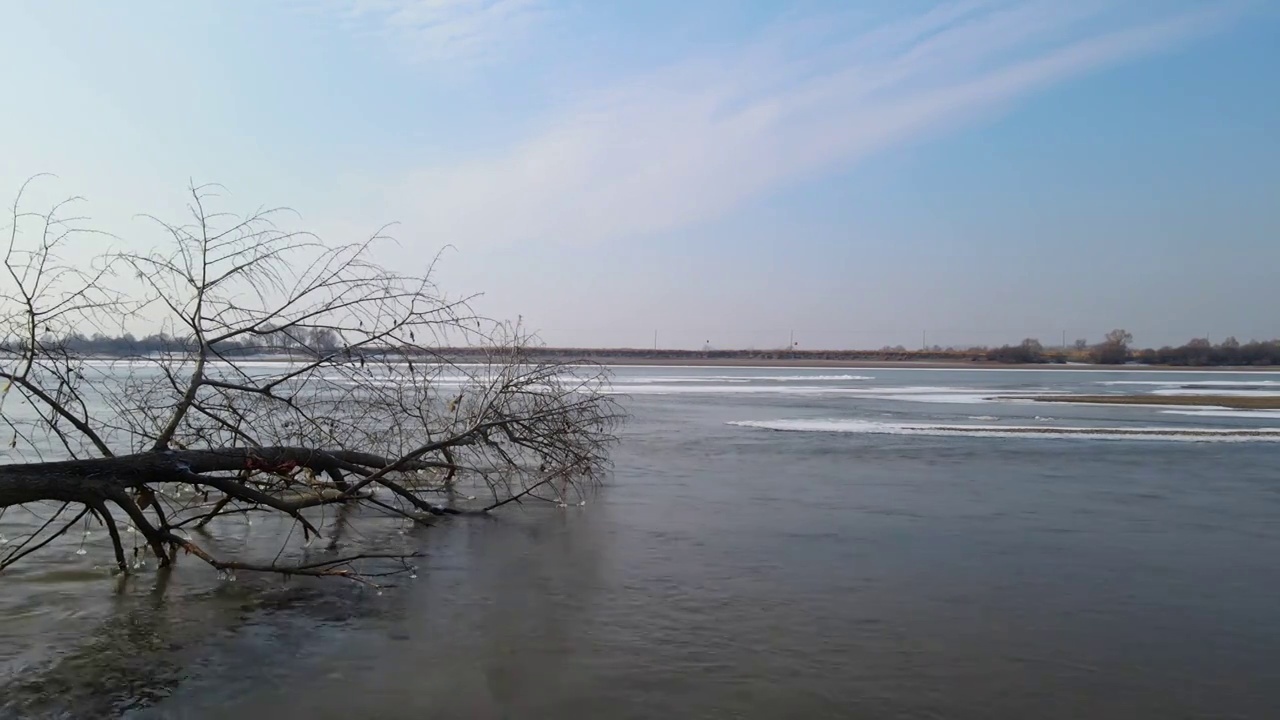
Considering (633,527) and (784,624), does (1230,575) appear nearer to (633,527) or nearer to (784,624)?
(784,624)

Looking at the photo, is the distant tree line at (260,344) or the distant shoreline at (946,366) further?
the distant shoreline at (946,366)

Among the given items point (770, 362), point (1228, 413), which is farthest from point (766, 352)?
point (1228, 413)

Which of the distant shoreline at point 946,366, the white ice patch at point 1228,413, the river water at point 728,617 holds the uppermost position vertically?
the distant shoreline at point 946,366

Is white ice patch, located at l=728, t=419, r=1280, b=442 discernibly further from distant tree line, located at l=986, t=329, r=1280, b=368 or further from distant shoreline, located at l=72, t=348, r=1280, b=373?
distant tree line, located at l=986, t=329, r=1280, b=368

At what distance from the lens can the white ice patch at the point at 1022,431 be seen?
22.9m

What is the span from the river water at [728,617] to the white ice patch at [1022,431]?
27.0 ft

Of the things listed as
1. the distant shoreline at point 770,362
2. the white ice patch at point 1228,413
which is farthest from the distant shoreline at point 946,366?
the white ice patch at point 1228,413

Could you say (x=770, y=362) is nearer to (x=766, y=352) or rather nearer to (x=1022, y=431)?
(x=766, y=352)

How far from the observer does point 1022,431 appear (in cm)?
2416

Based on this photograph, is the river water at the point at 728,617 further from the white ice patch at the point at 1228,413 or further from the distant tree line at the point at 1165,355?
the distant tree line at the point at 1165,355

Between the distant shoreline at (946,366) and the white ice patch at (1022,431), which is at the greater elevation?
the distant shoreline at (946,366)

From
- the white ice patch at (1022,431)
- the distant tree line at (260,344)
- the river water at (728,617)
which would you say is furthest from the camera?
the white ice patch at (1022,431)

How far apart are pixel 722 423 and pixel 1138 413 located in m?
13.9

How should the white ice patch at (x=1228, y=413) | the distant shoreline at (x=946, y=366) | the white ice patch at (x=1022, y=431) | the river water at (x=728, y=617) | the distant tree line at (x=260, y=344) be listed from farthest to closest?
the distant shoreline at (x=946, y=366), the white ice patch at (x=1228, y=413), the white ice patch at (x=1022, y=431), the distant tree line at (x=260, y=344), the river water at (x=728, y=617)
